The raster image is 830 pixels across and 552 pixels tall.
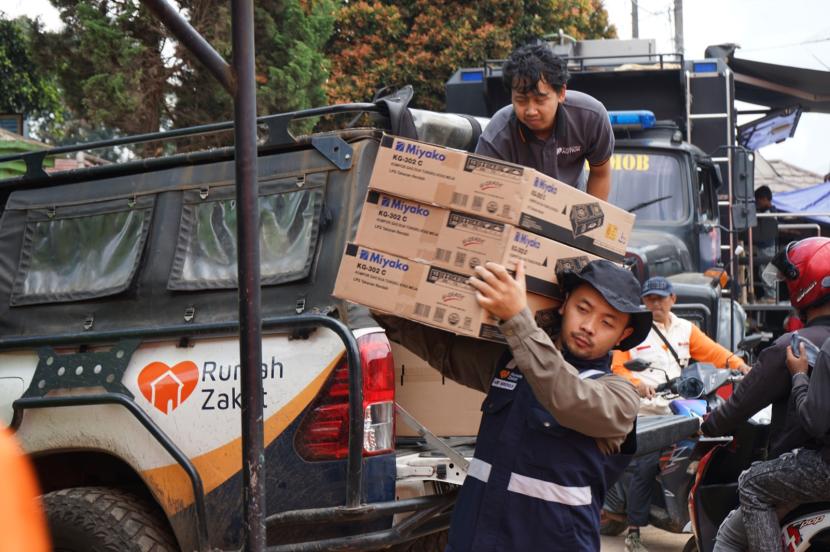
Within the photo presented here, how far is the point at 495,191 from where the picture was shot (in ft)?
11.0

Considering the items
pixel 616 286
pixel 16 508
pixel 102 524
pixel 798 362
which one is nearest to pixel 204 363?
pixel 102 524

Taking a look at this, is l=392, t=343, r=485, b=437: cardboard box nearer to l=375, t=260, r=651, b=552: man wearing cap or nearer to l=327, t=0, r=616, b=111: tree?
l=375, t=260, r=651, b=552: man wearing cap

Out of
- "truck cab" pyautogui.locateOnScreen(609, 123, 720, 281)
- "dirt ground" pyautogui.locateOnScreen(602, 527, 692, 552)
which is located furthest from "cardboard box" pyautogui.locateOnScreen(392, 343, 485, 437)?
"truck cab" pyautogui.locateOnScreen(609, 123, 720, 281)

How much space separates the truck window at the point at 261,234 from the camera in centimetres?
465

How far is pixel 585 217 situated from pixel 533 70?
79cm

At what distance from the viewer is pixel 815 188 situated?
21.2 meters

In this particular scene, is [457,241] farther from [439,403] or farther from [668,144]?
[668,144]

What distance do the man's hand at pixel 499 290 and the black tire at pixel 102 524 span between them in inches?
80.2

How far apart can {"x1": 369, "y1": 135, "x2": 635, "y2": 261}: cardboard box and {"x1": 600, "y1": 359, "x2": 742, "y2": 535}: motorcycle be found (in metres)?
1.83

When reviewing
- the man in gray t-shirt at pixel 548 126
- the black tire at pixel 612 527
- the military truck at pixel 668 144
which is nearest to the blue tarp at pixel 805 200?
the military truck at pixel 668 144

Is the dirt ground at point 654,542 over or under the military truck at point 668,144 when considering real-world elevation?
under

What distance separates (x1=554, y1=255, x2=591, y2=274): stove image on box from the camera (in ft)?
10.9

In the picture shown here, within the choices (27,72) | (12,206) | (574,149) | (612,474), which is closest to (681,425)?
(574,149)

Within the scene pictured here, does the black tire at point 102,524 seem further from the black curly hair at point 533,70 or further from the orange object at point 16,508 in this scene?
the orange object at point 16,508
